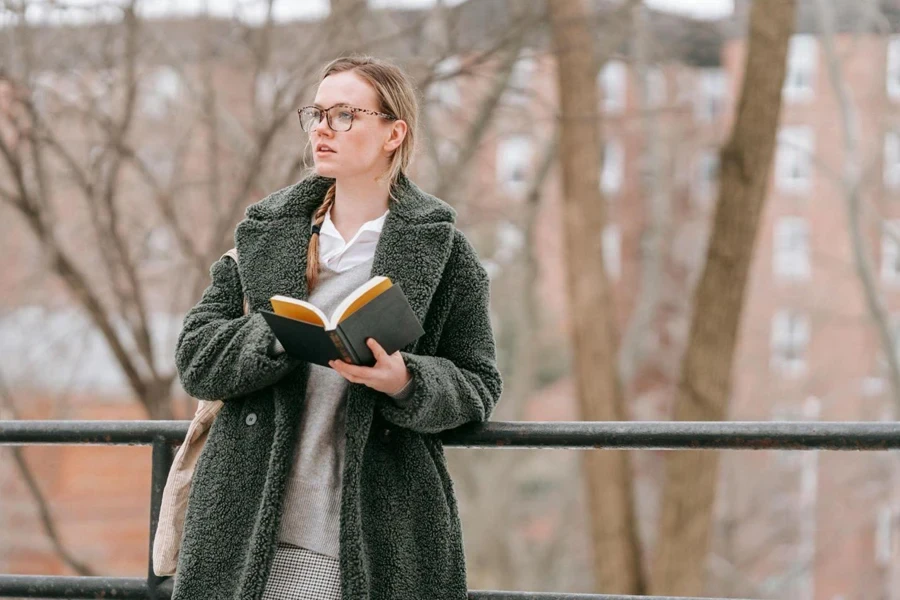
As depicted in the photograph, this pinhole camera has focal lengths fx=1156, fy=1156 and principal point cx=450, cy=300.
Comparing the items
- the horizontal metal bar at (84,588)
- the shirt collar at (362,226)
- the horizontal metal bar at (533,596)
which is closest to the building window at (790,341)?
the horizontal metal bar at (533,596)

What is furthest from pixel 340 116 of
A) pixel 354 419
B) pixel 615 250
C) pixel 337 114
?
pixel 615 250

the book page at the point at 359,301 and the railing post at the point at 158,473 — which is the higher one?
the book page at the point at 359,301

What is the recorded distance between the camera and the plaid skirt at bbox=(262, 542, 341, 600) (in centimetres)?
219

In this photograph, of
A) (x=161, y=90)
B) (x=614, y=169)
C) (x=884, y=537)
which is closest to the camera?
(x=161, y=90)

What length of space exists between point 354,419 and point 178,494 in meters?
0.44

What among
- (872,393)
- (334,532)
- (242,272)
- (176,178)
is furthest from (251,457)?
(872,393)

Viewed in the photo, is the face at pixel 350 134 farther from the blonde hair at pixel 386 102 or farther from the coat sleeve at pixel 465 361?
the coat sleeve at pixel 465 361

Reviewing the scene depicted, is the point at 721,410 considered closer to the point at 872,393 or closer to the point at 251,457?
the point at 251,457

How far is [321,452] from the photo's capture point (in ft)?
7.50

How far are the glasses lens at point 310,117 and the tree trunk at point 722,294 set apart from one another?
5000mm

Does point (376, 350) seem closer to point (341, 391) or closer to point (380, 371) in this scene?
point (380, 371)

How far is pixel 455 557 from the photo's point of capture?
2307 millimetres

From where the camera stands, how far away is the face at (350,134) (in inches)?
90.5

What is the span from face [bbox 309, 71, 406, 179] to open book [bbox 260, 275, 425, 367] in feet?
1.19
